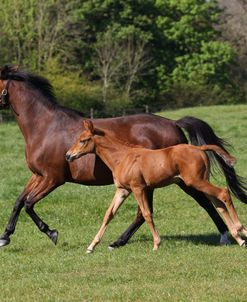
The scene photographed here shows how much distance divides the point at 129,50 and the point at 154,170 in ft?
164

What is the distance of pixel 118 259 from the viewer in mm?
9289

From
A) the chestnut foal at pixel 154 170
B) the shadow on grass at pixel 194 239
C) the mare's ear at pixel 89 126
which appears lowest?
the shadow on grass at pixel 194 239

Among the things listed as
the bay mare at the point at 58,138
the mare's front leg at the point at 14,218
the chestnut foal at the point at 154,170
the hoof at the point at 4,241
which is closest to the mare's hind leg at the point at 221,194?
the chestnut foal at the point at 154,170

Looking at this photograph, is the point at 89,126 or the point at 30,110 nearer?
the point at 89,126

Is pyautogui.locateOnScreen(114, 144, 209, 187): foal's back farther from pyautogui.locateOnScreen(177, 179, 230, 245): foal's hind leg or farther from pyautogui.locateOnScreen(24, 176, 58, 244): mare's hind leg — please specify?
pyautogui.locateOnScreen(24, 176, 58, 244): mare's hind leg

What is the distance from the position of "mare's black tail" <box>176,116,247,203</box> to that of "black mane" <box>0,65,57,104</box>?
6.65ft

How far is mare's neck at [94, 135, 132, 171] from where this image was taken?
33.7ft

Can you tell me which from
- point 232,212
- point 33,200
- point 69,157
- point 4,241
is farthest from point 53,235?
point 232,212

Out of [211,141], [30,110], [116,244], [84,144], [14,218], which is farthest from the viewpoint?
[211,141]

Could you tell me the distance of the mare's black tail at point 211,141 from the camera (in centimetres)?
1130

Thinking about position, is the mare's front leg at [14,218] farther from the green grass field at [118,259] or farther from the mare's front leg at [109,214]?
the mare's front leg at [109,214]

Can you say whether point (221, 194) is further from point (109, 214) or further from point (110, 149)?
point (110, 149)

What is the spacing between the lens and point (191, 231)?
39.9ft

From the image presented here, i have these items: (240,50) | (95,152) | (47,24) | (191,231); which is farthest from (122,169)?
(240,50)
